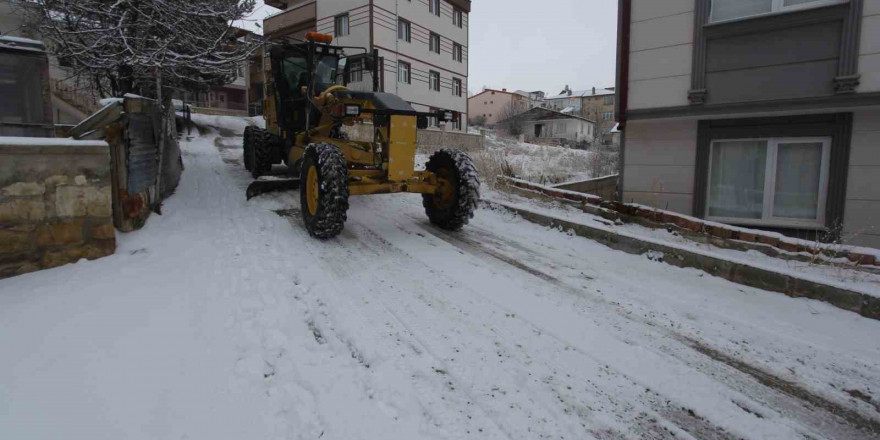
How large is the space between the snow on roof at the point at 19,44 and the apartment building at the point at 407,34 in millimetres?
15253

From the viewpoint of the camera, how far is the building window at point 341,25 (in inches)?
972

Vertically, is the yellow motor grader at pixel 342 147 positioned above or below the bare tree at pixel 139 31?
below

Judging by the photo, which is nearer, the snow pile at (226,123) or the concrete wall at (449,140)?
the concrete wall at (449,140)

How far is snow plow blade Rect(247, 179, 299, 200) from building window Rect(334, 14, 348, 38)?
63.0 ft

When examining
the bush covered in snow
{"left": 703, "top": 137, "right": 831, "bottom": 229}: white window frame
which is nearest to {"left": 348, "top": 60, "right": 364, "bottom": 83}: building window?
the bush covered in snow

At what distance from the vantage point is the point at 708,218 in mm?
7617

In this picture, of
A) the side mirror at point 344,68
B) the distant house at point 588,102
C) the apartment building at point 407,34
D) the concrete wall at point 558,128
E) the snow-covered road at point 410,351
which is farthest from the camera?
the distant house at point 588,102

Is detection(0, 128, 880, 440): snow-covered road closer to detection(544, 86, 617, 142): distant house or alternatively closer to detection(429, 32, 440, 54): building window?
detection(429, 32, 440, 54): building window

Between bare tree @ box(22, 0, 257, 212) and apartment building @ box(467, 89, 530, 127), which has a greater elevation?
apartment building @ box(467, 89, 530, 127)

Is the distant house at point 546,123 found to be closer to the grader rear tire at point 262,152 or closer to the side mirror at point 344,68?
the grader rear tire at point 262,152

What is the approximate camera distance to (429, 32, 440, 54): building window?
28.0 meters

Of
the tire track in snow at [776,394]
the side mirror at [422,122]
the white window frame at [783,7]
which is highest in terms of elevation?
the white window frame at [783,7]

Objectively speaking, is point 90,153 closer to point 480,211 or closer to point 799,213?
point 480,211

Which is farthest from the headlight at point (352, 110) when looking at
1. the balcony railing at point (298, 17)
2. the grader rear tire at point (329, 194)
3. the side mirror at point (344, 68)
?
the balcony railing at point (298, 17)
